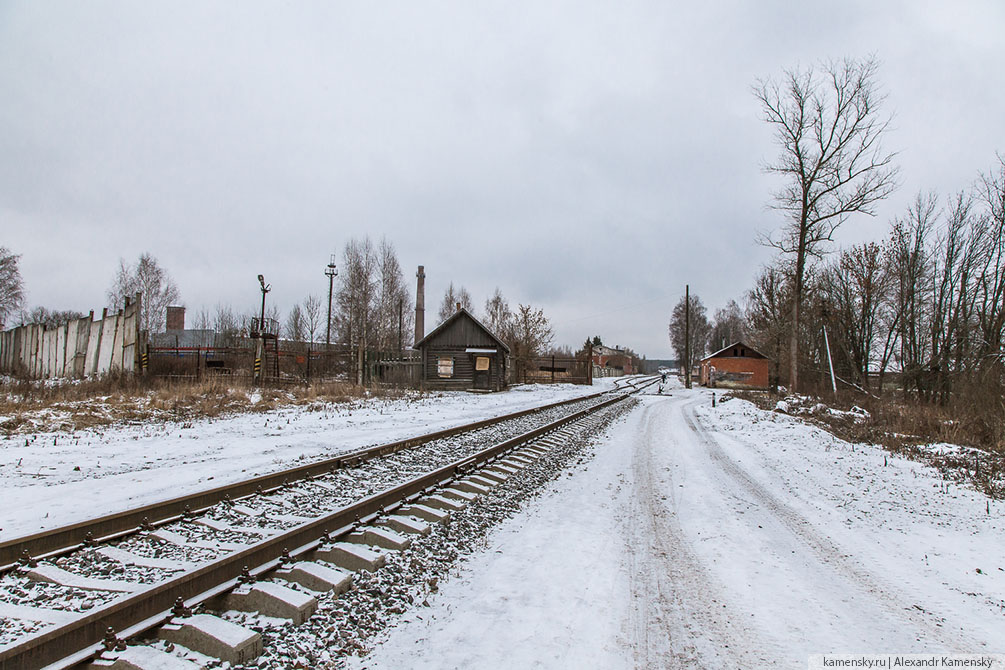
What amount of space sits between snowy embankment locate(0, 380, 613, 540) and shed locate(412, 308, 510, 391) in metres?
17.8

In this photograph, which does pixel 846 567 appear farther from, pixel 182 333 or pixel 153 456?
pixel 182 333

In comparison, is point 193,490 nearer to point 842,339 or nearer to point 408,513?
point 408,513

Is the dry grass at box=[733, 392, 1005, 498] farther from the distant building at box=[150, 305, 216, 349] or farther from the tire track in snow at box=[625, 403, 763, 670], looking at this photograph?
the distant building at box=[150, 305, 216, 349]

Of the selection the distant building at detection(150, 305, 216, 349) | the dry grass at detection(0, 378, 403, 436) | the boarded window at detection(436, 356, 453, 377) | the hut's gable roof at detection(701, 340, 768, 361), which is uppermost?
the distant building at detection(150, 305, 216, 349)

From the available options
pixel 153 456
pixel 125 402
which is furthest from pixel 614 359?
pixel 153 456

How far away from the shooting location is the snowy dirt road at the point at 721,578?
10.6 ft

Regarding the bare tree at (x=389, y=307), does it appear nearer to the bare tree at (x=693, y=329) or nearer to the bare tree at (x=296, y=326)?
the bare tree at (x=296, y=326)

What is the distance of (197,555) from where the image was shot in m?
4.21

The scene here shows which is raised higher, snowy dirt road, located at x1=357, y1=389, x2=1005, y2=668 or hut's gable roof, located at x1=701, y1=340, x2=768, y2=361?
hut's gable roof, located at x1=701, y1=340, x2=768, y2=361

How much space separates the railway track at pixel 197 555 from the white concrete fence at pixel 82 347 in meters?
15.2

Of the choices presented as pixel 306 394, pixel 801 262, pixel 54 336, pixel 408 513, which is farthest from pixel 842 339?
pixel 54 336

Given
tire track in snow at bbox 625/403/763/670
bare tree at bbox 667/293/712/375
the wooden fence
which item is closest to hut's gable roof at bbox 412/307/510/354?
the wooden fence

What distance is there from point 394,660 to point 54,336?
2636 centimetres

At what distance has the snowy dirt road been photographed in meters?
3.22
